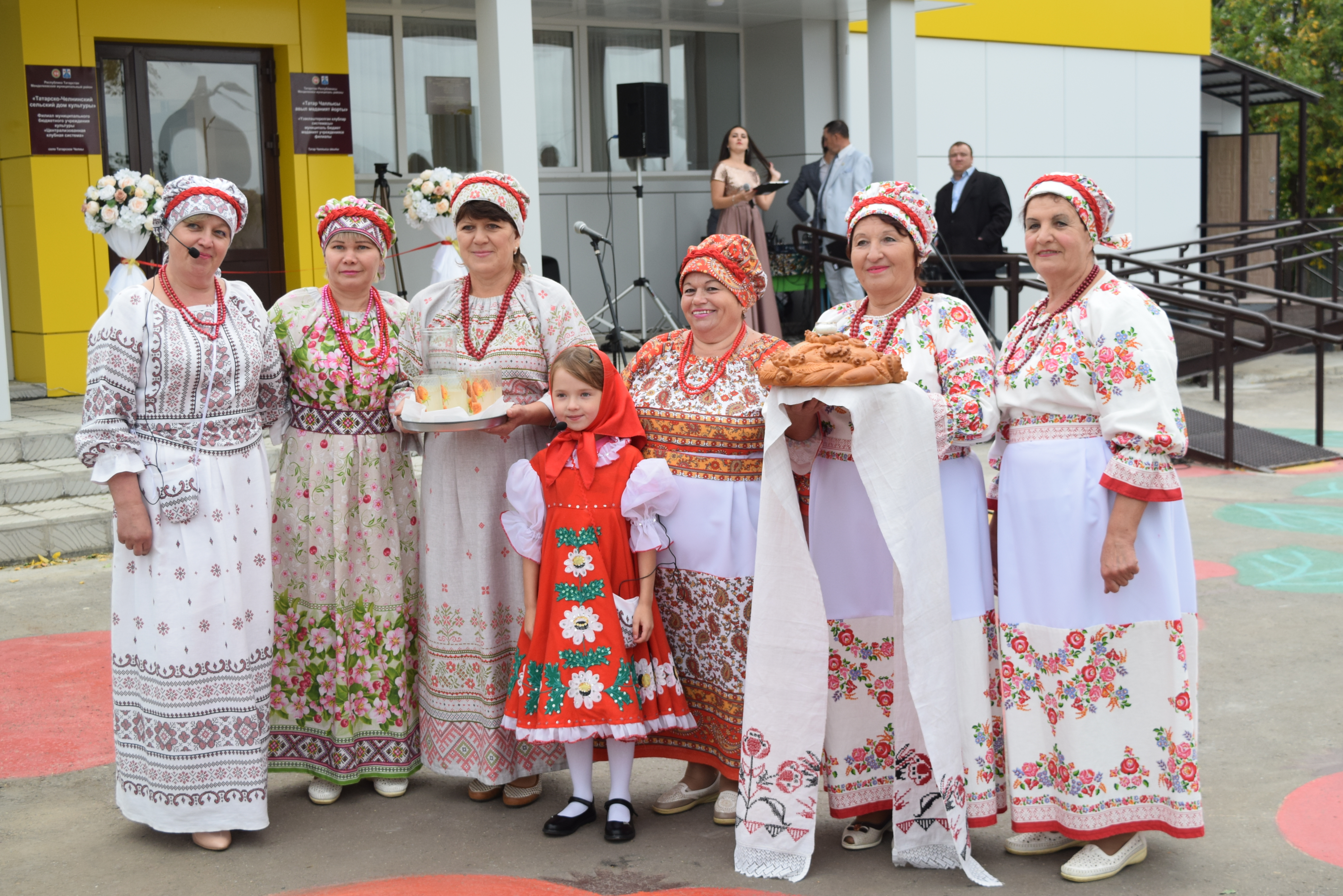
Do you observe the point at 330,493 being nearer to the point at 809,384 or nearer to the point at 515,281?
the point at 515,281

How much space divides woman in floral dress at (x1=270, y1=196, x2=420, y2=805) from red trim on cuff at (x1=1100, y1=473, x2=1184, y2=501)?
7.28ft

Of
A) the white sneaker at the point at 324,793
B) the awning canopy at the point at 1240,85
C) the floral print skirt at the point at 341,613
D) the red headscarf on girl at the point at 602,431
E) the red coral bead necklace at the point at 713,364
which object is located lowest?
the white sneaker at the point at 324,793

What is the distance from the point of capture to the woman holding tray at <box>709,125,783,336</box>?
12.0 m

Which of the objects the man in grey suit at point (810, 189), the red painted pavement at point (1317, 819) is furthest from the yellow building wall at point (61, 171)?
the red painted pavement at point (1317, 819)

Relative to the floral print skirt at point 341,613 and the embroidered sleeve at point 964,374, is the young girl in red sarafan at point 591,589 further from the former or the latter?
the embroidered sleeve at point 964,374

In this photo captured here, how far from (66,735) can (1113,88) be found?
15754 mm

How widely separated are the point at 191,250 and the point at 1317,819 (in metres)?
3.73

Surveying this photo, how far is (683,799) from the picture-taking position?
13.4ft

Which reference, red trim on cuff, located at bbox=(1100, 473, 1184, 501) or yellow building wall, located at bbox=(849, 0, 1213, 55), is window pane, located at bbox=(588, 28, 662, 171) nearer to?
yellow building wall, located at bbox=(849, 0, 1213, 55)

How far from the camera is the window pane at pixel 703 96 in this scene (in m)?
15.0

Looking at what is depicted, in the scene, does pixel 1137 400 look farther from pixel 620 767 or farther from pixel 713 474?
pixel 620 767

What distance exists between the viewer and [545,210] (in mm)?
14055

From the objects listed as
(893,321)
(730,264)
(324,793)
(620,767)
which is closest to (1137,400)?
(893,321)

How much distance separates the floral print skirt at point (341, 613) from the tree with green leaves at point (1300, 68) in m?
23.1
